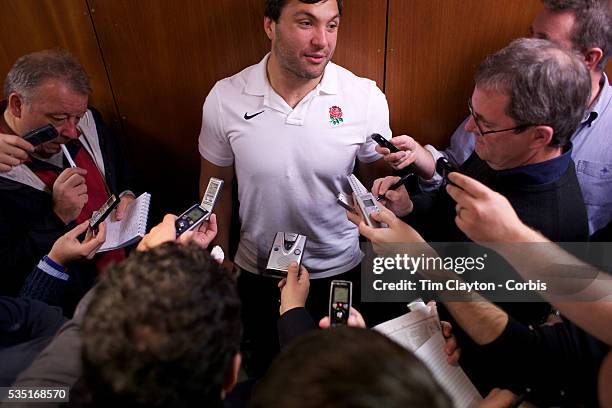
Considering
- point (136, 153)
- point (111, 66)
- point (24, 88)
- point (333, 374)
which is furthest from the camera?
point (136, 153)

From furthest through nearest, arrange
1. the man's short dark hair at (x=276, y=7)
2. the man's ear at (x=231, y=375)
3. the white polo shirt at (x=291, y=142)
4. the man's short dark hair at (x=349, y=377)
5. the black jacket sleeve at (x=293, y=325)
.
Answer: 1. the white polo shirt at (x=291, y=142)
2. the man's short dark hair at (x=276, y=7)
3. the black jacket sleeve at (x=293, y=325)
4. the man's ear at (x=231, y=375)
5. the man's short dark hair at (x=349, y=377)

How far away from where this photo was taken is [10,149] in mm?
1438

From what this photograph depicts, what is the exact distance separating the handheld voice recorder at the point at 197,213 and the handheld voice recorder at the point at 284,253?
0.27m

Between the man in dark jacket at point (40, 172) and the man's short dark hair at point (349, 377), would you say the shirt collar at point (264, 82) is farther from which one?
the man's short dark hair at point (349, 377)

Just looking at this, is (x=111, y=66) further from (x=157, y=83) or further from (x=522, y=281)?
(x=522, y=281)

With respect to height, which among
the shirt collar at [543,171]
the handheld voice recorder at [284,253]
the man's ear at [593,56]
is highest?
the man's ear at [593,56]

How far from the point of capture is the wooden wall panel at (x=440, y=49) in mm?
1773

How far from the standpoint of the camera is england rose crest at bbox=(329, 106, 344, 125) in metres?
1.64

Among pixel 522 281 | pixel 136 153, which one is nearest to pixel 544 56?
pixel 522 281

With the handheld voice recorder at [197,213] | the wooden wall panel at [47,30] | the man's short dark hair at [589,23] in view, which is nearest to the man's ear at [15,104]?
the wooden wall panel at [47,30]

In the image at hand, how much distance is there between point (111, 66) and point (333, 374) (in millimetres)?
1823

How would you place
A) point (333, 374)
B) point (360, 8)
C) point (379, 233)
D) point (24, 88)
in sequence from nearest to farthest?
point (333, 374) → point (379, 233) → point (24, 88) → point (360, 8)

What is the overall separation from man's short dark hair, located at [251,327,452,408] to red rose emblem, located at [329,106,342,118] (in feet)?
3.59

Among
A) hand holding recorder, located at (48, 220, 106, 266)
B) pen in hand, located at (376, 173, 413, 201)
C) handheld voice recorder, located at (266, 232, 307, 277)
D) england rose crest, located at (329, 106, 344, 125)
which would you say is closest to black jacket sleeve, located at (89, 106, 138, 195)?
hand holding recorder, located at (48, 220, 106, 266)
